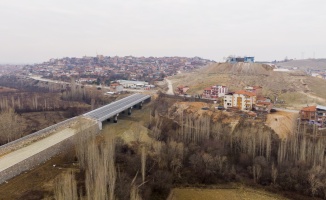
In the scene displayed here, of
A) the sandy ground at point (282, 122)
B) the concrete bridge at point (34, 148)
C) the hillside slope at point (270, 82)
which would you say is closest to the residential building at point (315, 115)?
the sandy ground at point (282, 122)

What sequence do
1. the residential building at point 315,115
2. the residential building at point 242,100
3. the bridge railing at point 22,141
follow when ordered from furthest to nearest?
the residential building at point 242,100, the residential building at point 315,115, the bridge railing at point 22,141

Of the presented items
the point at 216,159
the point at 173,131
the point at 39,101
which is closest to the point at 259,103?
the point at 173,131

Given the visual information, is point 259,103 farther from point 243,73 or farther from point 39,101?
point 39,101

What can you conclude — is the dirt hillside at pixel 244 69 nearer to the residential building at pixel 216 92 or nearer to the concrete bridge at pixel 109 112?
the residential building at pixel 216 92

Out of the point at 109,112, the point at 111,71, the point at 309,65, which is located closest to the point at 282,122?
the point at 109,112

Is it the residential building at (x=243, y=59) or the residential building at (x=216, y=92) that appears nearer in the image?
the residential building at (x=216, y=92)

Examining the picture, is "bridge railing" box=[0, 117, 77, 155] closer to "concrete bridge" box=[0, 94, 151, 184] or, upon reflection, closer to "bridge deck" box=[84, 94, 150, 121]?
"concrete bridge" box=[0, 94, 151, 184]

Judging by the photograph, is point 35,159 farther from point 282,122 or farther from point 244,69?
point 244,69

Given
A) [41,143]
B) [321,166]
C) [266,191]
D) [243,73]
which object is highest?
[243,73]

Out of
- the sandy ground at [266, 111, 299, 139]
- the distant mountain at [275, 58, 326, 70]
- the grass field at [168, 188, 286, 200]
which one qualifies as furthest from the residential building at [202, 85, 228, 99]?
the distant mountain at [275, 58, 326, 70]
